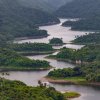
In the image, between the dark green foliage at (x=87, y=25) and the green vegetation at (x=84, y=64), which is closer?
the green vegetation at (x=84, y=64)

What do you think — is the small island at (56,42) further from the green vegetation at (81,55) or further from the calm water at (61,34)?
the green vegetation at (81,55)

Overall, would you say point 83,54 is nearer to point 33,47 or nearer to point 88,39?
point 33,47

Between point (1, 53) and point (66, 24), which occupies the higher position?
point (66, 24)

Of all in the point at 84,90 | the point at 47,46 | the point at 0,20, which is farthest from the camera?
the point at 0,20

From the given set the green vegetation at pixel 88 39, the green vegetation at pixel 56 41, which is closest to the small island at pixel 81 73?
the green vegetation at pixel 88 39

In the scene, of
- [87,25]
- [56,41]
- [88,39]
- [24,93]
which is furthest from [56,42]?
[24,93]

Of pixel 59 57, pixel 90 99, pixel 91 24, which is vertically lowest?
pixel 90 99

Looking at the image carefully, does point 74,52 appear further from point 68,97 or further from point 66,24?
point 66,24

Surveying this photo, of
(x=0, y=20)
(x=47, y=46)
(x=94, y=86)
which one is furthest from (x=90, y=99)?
(x=0, y=20)

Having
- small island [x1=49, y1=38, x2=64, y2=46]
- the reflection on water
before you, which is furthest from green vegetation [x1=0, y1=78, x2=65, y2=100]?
the reflection on water
